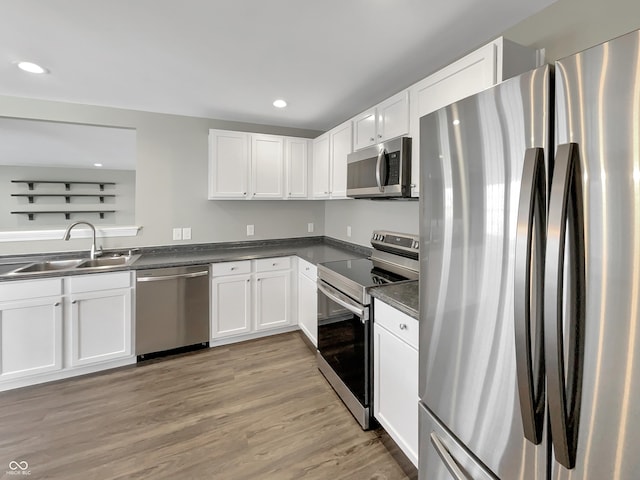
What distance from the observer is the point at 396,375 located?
64.0 inches

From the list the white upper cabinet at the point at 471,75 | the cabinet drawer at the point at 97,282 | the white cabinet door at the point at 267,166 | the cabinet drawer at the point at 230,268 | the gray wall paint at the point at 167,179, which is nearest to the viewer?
the white upper cabinet at the point at 471,75

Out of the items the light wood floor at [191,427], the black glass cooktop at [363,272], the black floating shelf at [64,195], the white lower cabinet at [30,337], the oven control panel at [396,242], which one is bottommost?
the light wood floor at [191,427]

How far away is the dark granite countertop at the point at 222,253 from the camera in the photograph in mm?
2725

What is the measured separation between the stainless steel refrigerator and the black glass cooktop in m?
0.94

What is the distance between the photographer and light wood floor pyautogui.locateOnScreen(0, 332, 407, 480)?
167 centimetres

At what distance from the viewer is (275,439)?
1.88 meters

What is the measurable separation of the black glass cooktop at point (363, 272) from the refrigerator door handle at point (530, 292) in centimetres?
115

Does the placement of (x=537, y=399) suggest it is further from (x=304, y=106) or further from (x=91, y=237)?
(x=91, y=237)

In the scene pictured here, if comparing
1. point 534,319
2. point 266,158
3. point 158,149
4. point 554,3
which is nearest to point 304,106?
point 266,158

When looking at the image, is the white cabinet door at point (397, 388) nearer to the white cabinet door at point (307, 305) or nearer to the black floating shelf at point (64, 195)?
the white cabinet door at point (307, 305)

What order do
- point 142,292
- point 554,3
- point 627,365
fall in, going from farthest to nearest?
point 142,292 → point 554,3 → point 627,365

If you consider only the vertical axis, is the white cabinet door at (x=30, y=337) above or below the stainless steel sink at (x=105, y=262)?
below

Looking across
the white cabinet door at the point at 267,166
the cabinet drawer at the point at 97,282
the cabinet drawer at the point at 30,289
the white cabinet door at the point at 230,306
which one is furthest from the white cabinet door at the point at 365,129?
the cabinet drawer at the point at 30,289

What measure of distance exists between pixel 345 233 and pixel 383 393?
2186mm
